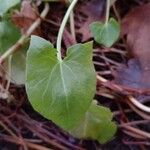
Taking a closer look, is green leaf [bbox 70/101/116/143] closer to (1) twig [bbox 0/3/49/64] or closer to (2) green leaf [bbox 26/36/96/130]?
(2) green leaf [bbox 26/36/96/130]

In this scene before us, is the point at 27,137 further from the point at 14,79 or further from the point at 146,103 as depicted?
the point at 146,103

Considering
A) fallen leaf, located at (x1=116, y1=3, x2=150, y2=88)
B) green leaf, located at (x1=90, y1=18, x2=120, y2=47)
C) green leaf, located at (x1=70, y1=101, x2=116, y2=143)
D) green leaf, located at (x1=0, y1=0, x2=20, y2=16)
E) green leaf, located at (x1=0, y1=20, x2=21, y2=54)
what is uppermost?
green leaf, located at (x1=0, y1=0, x2=20, y2=16)

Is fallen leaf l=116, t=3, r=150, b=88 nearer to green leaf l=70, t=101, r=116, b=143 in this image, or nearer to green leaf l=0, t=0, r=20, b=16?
green leaf l=70, t=101, r=116, b=143

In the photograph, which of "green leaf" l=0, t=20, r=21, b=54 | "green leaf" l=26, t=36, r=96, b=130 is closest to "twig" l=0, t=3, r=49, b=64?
"green leaf" l=0, t=20, r=21, b=54

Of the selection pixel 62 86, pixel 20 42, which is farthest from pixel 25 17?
pixel 62 86

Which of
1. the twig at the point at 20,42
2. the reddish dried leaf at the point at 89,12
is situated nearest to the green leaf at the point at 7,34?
the twig at the point at 20,42

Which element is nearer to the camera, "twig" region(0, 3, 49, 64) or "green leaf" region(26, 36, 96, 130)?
"green leaf" region(26, 36, 96, 130)

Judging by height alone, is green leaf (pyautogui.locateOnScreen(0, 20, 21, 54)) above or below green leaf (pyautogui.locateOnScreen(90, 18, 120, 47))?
above
